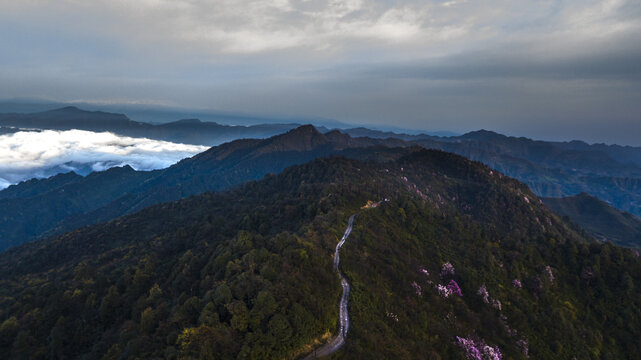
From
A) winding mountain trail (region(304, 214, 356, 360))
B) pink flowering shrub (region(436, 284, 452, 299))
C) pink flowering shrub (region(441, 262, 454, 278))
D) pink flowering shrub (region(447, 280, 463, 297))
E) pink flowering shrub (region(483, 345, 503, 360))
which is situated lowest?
pink flowering shrub (region(483, 345, 503, 360))

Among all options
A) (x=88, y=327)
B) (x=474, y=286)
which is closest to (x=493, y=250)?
(x=474, y=286)

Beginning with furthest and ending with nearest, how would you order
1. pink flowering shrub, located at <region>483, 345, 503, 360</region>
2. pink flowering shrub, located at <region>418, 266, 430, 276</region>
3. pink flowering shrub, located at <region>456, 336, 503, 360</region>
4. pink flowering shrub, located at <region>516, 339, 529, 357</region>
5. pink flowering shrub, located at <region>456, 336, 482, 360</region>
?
pink flowering shrub, located at <region>418, 266, 430, 276</region>
pink flowering shrub, located at <region>516, 339, 529, 357</region>
pink flowering shrub, located at <region>483, 345, 503, 360</region>
pink flowering shrub, located at <region>456, 336, 503, 360</region>
pink flowering shrub, located at <region>456, 336, 482, 360</region>

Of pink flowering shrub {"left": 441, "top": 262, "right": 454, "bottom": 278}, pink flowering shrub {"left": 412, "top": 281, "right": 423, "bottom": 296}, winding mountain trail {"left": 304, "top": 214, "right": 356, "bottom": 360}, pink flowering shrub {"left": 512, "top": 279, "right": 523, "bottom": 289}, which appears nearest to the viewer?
winding mountain trail {"left": 304, "top": 214, "right": 356, "bottom": 360}

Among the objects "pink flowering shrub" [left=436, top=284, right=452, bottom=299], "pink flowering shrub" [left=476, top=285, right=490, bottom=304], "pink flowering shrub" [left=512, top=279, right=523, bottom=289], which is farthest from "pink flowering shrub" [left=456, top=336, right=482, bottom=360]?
"pink flowering shrub" [left=512, top=279, right=523, bottom=289]

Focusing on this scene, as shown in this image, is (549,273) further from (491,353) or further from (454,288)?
(491,353)

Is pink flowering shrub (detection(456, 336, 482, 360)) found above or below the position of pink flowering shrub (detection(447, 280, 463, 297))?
below

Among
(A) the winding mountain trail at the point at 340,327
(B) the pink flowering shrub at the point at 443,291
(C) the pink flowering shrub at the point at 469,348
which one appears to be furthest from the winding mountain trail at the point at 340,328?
(B) the pink flowering shrub at the point at 443,291

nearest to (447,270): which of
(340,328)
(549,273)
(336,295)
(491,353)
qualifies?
(491,353)

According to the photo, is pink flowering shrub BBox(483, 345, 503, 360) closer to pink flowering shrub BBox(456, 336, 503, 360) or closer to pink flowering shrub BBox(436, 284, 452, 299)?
pink flowering shrub BBox(456, 336, 503, 360)
